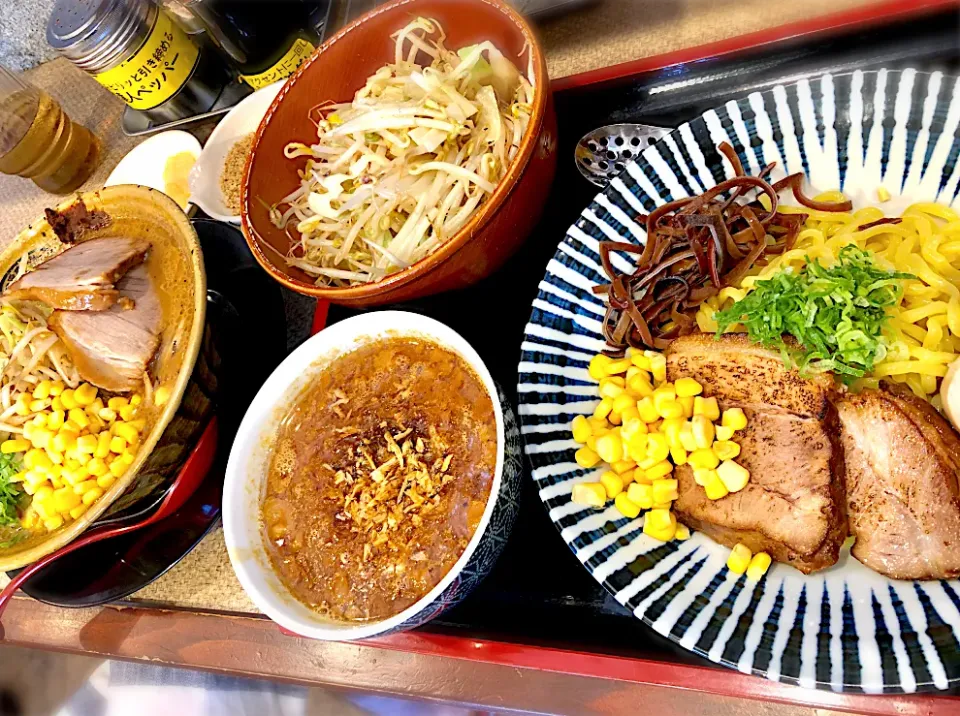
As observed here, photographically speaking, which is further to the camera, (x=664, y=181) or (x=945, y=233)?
(x=664, y=181)

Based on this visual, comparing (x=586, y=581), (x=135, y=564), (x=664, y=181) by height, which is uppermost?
(x=664, y=181)

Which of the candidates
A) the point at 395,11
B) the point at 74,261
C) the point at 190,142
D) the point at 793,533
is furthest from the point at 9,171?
the point at 793,533

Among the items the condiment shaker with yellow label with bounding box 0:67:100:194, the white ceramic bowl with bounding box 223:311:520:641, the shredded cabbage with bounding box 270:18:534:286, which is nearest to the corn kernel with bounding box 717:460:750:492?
the white ceramic bowl with bounding box 223:311:520:641

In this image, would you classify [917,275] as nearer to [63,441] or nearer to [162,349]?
[162,349]

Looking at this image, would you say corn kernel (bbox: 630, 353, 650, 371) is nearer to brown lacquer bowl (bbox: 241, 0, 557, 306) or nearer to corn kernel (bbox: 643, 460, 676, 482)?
corn kernel (bbox: 643, 460, 676, 482)

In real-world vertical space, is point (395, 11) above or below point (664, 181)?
above

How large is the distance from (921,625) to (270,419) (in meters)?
1.67

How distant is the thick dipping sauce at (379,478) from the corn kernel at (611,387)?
31cm

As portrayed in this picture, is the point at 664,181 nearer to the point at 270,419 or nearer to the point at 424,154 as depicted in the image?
the point at 424,154

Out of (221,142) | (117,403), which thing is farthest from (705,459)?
(221,142)

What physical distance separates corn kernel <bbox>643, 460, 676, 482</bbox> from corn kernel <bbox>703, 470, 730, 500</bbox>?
3.9 inches

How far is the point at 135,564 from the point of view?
2158mm

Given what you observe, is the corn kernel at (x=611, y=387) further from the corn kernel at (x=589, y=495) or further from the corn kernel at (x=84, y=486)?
the corn kernel at (x=84, y=486)

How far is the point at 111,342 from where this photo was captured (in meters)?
2.12
